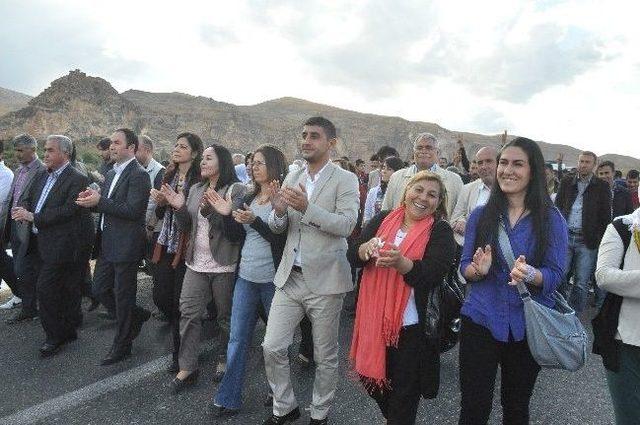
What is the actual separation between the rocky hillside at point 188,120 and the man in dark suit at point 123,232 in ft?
142

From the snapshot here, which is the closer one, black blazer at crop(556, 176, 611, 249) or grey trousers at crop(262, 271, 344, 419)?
grey trousers at crop(262, 271, 344, 419)

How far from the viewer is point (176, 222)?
13.7 feet

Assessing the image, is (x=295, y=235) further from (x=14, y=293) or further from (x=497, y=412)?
(x=14, y=293)

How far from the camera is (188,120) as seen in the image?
210 ft

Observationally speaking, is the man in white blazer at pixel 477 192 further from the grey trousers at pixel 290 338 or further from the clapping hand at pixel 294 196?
the clapping hand at pixel 294 196

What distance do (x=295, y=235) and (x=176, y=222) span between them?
1451 millimetres

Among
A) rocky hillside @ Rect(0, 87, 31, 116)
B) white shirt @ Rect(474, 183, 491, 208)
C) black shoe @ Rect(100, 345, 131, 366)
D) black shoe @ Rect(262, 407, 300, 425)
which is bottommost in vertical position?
black shoe @ Rect(100, 345, 131, 366)

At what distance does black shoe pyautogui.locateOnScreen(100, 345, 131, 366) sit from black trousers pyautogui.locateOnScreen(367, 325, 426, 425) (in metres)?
2.84

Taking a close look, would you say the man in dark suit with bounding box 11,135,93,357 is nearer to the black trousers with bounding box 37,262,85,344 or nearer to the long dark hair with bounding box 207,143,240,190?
the black trousers with bounding box 37,262,85,344

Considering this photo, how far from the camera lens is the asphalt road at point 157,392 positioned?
3.41m

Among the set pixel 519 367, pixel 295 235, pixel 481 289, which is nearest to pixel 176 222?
pixel 295 235

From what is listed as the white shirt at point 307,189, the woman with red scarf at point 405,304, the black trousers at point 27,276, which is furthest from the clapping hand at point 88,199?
the woman with red scarf at point 405,304

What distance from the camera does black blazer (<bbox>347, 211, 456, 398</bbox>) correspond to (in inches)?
104

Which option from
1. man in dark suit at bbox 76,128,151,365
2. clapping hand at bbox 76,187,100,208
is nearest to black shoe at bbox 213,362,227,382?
man in dark suit at bbox 76,128,151,365
